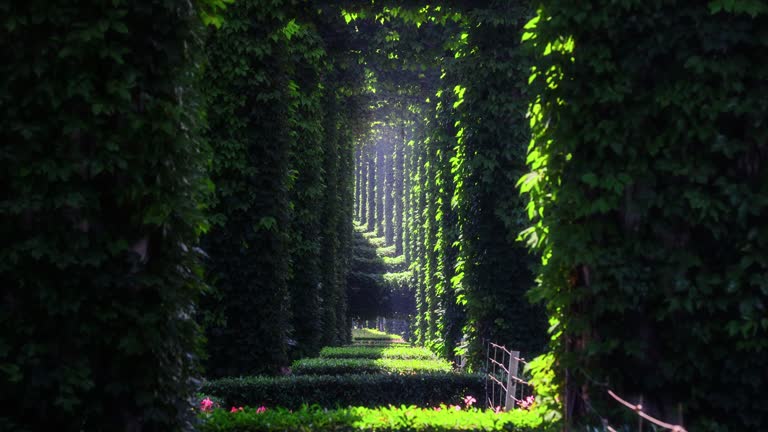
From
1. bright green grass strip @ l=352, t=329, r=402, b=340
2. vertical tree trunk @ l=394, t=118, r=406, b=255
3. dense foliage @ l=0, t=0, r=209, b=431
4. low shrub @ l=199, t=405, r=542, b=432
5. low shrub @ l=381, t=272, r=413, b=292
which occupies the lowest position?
bright green grass strip @ l=352, t=329, r=402, b=340

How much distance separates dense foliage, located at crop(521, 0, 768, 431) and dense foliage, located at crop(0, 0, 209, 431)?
9.86 ft

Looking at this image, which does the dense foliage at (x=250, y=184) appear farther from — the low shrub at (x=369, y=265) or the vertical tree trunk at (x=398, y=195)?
the vertical tree trunk at (x=398, y=195)

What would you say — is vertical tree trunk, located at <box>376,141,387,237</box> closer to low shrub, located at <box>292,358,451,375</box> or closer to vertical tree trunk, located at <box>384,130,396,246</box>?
vertical tree trunk, located at <box>384,130,396,246</box>

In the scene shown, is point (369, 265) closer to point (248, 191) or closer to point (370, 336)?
point (370, 336)

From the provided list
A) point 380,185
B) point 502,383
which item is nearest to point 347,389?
point 502,383

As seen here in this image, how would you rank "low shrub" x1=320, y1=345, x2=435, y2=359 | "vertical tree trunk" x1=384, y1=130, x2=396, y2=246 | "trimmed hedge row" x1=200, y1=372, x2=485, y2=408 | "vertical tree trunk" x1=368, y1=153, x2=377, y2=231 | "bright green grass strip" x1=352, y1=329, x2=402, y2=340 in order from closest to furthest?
"trimmed hedge row" x1=200, y1=372, x2=485, y2=408 < "low shrub" x1=320, y1=345, x2=435, y2=359 < "bright green grass strip" x1=352, y1=329, x2=402, y2=340 < "vertical tree trunk" x1=384, y1=130, x2=396, y2=246 < "vertical tree trunk" x1=368, y1=153, x2=377, y2=231

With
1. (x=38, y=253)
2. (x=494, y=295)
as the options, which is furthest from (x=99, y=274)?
(x=494, y=295)

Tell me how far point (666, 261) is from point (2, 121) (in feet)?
15.8

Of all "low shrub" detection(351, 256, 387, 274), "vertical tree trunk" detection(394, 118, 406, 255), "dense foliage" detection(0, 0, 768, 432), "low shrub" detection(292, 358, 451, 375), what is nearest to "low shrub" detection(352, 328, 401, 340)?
"low shrub" detection(351, 256, 387, 274)

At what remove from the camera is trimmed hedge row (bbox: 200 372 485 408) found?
1226 cm

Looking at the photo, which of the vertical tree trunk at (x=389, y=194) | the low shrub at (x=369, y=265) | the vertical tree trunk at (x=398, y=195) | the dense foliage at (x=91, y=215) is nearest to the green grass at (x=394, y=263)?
the low shrub at (x=369, y=265)

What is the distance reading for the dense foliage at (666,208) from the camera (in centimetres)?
567

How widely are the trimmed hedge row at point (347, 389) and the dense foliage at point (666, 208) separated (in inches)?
281

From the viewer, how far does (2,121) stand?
202 inches
